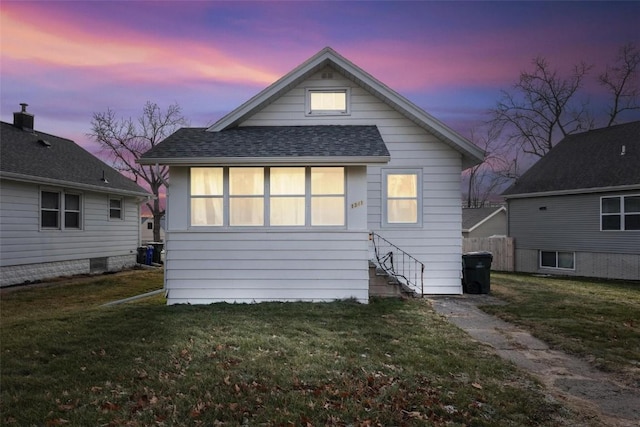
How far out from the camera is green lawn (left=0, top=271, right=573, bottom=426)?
154 inches

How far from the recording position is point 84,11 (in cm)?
1139

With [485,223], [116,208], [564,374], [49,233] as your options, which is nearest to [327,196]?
[564,374]

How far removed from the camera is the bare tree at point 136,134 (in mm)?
32469

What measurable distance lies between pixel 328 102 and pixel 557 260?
14233mm

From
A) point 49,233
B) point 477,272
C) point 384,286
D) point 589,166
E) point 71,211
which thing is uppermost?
point 589,166

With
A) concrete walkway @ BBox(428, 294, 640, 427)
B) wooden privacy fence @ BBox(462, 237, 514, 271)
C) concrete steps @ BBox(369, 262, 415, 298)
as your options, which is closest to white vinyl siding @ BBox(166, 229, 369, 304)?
concrete steps @ BBox(369, 262, 415, 298)

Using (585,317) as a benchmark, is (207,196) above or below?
above

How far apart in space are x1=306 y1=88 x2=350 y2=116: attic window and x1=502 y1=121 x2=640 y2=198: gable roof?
39.8ft

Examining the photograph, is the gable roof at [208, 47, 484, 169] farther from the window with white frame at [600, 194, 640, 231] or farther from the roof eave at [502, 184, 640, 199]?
the window with white frame at [600, 194, 640, 231]

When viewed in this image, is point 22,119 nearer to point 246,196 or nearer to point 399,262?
point 246,196

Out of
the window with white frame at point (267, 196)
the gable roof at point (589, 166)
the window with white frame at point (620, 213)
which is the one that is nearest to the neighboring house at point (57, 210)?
the window with white frame at point (267, 196)

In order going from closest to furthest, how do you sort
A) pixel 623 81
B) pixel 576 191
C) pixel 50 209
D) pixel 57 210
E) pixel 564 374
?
pixel 564 374 → pixel 50 209 → pixel 57 210 → pixel 576 191 → pixel 623 81

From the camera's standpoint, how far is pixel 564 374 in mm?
5258

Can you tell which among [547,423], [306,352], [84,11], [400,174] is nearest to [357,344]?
[306,352]
